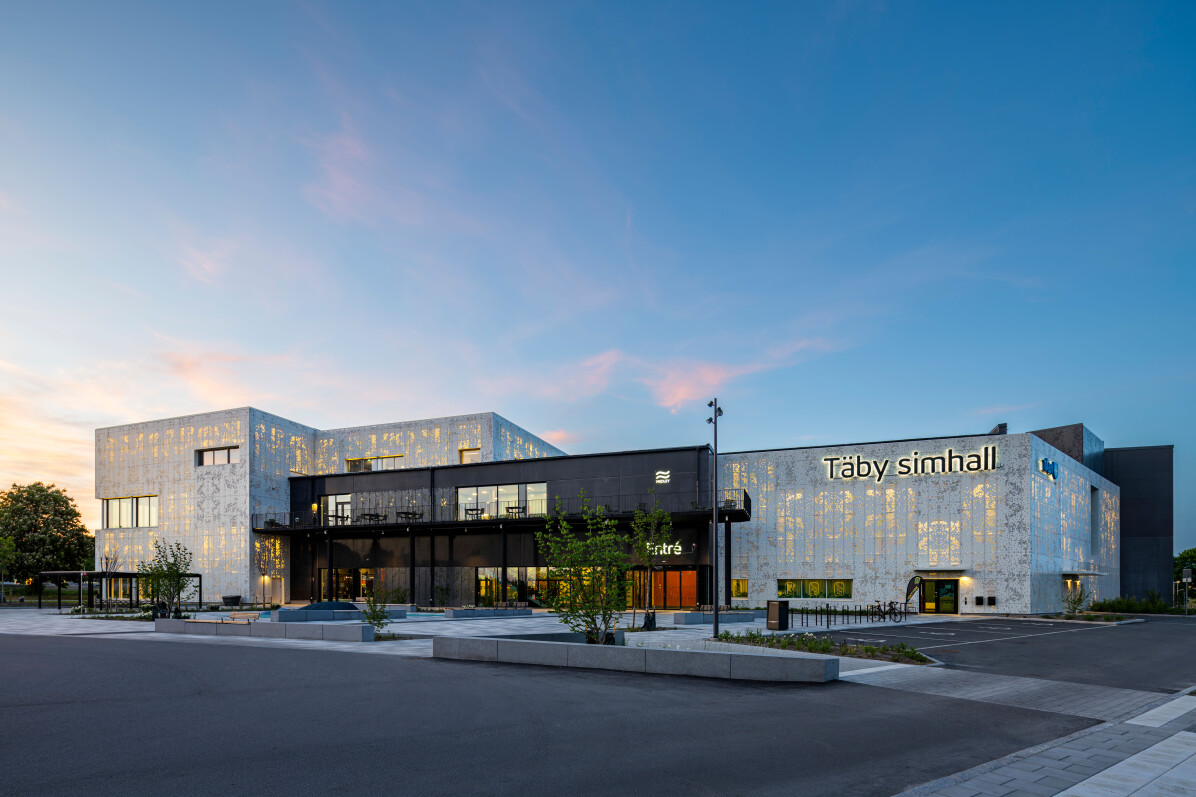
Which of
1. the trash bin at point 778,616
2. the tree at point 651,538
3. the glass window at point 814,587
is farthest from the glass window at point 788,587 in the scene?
the trash bin at point 778,616

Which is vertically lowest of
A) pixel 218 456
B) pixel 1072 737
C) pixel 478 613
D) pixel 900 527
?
pixel 478 613

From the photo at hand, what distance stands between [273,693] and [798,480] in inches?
1628

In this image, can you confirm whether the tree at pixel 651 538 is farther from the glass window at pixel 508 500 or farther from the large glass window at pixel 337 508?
the large glass window at pixel 337 508

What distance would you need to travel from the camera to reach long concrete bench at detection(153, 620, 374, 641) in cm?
2508

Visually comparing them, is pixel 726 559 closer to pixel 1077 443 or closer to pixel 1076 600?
pixel 1076 600

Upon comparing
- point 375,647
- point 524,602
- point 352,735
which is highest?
point 352,735

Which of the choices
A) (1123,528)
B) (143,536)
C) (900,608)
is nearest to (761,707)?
(900,608)

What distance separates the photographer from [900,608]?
150ft

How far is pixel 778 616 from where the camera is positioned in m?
27.9

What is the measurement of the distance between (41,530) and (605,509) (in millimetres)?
74869

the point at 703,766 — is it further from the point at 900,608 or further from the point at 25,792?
the point at 900,608

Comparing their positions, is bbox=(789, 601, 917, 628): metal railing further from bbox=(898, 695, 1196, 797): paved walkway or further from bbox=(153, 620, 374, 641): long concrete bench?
bbox=(898, 695, 1196, 797): paved walkway

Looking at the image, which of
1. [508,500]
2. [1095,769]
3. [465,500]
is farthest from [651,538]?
[1095,769]

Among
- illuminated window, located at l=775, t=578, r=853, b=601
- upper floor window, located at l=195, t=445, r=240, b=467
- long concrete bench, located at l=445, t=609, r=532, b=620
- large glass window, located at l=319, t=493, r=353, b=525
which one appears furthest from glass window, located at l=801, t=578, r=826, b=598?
upper floor window, located at l=195, t=445, r=240, b=467
